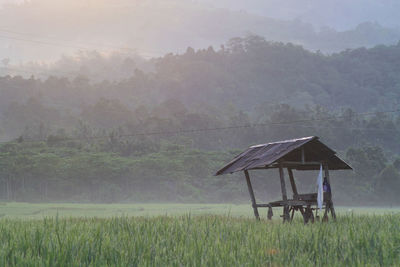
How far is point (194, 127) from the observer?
2950 inches

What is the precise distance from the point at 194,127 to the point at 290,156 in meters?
58.3

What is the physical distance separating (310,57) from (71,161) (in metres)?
88.9

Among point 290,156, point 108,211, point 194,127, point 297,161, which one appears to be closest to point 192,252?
point 297,161

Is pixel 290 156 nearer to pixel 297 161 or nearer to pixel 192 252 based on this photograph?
pixel 297 161

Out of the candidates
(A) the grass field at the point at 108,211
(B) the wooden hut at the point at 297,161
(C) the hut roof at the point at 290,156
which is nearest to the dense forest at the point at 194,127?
(A) the grass field at the point at 108,211

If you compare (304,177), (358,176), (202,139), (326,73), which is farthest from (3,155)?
(326,73)

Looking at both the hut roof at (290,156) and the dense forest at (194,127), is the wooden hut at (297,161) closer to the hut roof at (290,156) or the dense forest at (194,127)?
the hut roof at (290,156)

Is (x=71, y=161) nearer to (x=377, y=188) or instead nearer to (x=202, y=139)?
(x=202, y=139)

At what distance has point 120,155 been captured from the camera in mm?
67438

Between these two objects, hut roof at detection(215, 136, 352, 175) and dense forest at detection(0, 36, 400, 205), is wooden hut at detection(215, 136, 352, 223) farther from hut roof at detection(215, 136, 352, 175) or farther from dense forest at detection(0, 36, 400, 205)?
dense forest at detection(0, 36, 400, 205)

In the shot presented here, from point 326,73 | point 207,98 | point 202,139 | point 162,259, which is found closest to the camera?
point 162,259

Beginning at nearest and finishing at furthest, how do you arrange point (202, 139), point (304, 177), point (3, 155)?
point (3, 155), point (304, 177), point (202, 139)

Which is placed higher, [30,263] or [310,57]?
[310,57]

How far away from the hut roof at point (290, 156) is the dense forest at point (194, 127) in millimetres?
44676
